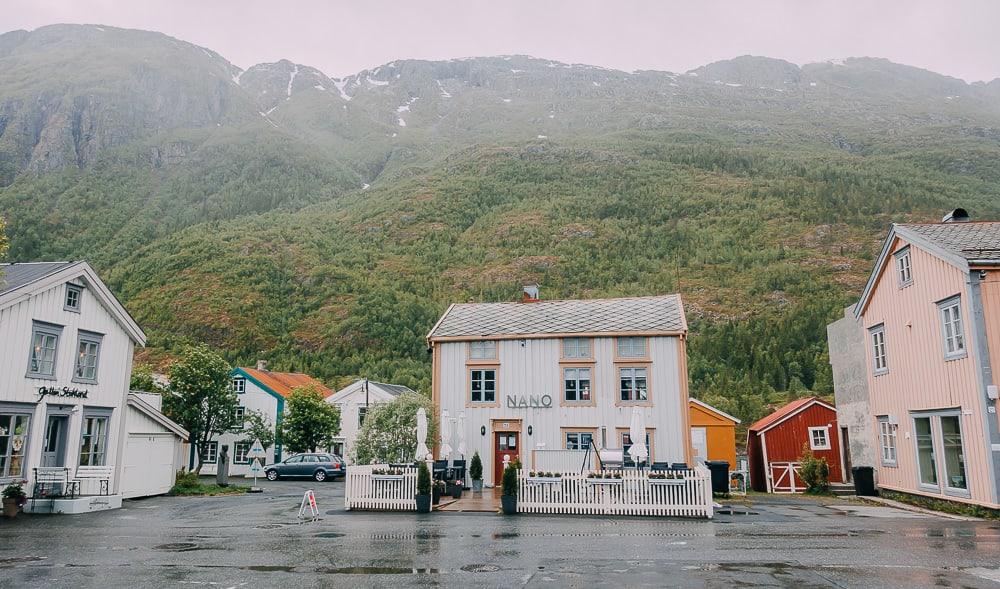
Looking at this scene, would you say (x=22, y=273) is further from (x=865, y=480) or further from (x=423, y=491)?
(x=865, y=480)

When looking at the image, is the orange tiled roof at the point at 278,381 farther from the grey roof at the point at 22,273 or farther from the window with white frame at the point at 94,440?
the grey roof at the point at 22,273

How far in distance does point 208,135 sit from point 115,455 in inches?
7693

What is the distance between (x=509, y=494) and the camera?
55.8ft

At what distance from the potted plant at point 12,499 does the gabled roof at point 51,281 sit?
5.25 metres

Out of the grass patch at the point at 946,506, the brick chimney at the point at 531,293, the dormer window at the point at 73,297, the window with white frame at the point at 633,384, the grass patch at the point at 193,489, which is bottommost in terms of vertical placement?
the grass patch at the point at 193,489

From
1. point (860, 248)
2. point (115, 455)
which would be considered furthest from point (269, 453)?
point (860, 248)

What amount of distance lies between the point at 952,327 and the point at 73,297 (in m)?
26.6

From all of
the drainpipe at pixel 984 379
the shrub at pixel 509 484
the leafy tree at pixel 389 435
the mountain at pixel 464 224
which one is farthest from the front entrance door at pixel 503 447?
the mountain at pixel 464 224

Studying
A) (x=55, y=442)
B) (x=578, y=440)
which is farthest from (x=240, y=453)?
(x=578, y=440)

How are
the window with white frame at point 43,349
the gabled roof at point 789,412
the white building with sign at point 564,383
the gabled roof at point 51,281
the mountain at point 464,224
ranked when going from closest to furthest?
1. the gabled roof at point 51,281
2. the window with white frame at point 43,349
3. the white building with sign at point 564,383
4. the gabled roof at point 789,412
5. the mountain at point 464,224

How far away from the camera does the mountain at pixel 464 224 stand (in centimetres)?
7612

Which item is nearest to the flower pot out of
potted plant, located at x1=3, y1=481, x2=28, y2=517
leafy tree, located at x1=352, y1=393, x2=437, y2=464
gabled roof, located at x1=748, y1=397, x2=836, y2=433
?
potted plant, located at x1=3, y1=481, x2=28, y2=517

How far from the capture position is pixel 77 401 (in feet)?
70.9

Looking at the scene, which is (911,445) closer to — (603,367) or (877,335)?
(877,335)
